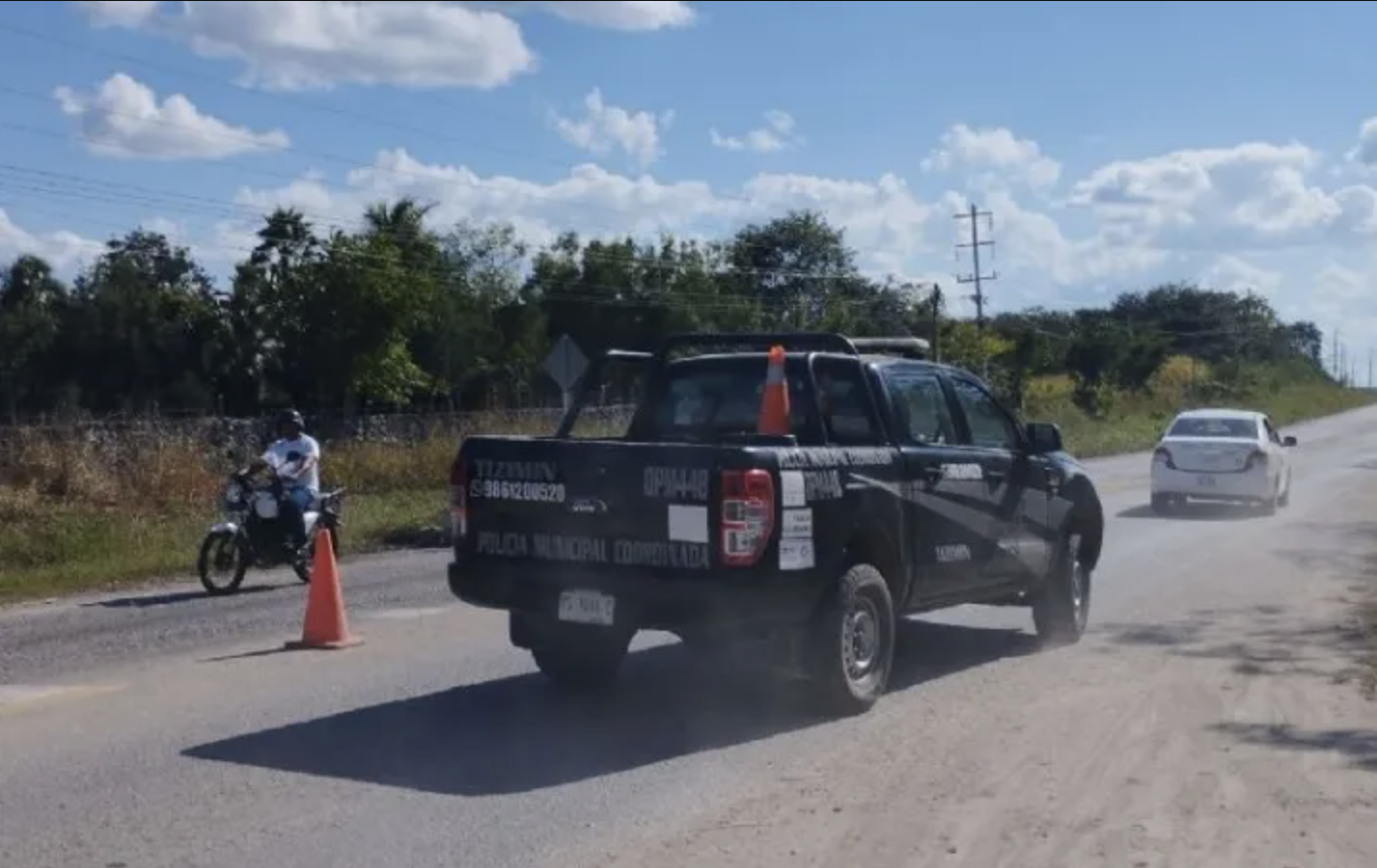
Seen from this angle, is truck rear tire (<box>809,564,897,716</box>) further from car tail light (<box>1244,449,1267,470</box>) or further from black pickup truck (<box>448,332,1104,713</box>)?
car tail light (<box>1244,449,1267,470</box>)

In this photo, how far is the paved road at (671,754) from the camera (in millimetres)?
6941

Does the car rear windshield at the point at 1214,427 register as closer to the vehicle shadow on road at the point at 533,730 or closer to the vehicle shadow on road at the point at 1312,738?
the vehicle shadow on road at the point at 533,730

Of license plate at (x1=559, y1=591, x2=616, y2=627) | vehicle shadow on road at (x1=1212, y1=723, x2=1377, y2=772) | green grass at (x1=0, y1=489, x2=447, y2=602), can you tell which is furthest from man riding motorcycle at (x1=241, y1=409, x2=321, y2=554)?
vehicle shadow on road at (x1=1212, y1=723, x2=1377, y2=772)

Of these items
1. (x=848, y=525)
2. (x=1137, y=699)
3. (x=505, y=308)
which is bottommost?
(x=1137, y=699)

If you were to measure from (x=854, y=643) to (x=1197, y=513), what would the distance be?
17017 millimetres

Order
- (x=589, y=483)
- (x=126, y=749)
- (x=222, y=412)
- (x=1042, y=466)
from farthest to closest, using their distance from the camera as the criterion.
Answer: (x=222, y=412) < (x=1042, y=466) < (x=589, y=483) < (x=126, y=749)

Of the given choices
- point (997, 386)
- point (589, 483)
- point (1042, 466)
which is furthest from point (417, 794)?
point (997, 386)

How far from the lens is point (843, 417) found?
10.3 m

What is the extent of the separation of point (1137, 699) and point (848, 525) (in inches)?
79.6

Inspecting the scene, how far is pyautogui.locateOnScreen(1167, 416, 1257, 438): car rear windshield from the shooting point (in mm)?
25875

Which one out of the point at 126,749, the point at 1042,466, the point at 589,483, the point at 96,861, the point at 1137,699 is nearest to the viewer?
the point at 96,861

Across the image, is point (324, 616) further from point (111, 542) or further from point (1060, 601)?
point (111, 542)

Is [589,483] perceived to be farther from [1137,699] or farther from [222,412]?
[222,412]

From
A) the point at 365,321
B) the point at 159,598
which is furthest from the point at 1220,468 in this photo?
the point at 365,321
